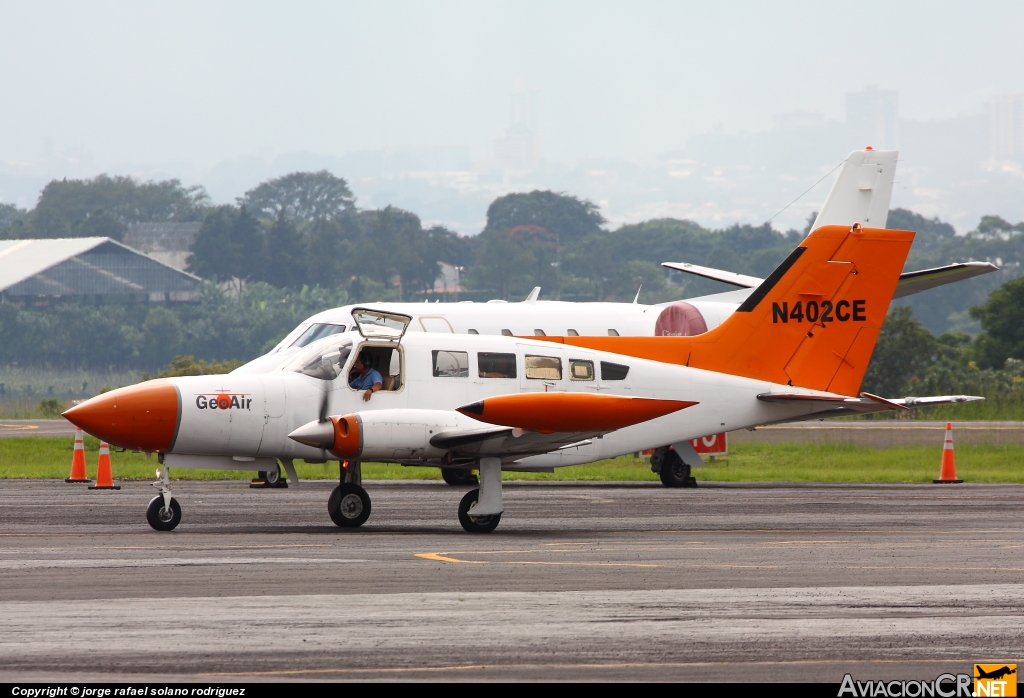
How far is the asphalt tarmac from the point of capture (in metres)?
9.08

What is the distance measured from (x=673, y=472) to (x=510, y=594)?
542 inches

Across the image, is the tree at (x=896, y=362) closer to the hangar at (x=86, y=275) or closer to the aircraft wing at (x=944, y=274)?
the aircraft wing at (x=944, y=274)

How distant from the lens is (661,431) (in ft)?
63.9

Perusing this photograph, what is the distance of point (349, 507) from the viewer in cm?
1755

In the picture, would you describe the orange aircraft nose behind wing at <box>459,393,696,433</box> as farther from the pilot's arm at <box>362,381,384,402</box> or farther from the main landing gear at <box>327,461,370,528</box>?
the main landing gear at <box>327,461,370,528</box>

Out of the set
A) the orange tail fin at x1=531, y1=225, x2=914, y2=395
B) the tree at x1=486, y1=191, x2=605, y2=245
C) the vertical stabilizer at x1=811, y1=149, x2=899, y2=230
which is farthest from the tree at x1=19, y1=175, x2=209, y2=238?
the orange tail fin at x1=531, y1=225, x2=914, y2=395

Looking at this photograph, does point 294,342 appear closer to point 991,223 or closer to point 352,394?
point 352,394

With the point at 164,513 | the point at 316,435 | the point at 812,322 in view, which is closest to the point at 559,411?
the point at 316,435

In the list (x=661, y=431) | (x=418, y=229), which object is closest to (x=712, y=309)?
(x=661, y=431)

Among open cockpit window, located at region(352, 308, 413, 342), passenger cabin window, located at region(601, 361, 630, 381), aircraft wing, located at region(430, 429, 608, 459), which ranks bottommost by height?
aircraft wing, located at region(430, 429, 608, 459)

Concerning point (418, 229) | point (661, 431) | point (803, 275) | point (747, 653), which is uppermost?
point (418, 229)

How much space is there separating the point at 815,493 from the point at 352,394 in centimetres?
983

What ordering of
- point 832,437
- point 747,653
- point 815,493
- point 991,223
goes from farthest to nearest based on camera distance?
point 991,223
point 832,437
point 815,493
point 747,653

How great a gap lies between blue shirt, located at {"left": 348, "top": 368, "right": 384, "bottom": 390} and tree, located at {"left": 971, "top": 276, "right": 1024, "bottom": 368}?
43932mm
